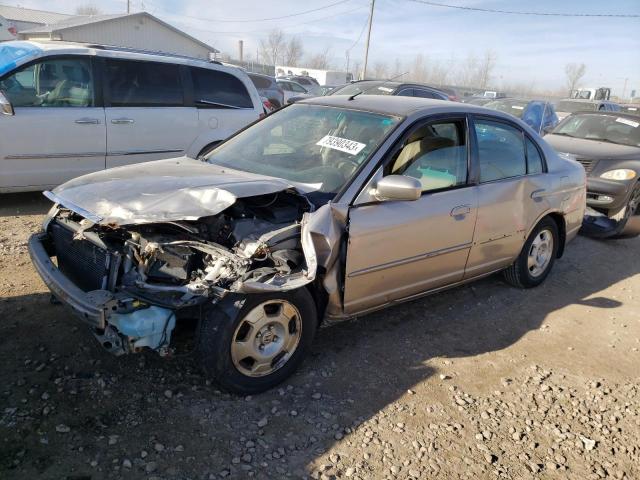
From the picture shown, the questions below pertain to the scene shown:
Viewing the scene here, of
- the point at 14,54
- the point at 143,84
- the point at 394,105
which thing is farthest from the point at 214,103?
the point at 394,105

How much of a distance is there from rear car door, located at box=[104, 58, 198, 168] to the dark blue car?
8583mm

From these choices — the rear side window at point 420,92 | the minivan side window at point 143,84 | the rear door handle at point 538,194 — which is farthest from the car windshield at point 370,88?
the rear door handle at point 538,194

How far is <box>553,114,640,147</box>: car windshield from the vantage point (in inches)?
330

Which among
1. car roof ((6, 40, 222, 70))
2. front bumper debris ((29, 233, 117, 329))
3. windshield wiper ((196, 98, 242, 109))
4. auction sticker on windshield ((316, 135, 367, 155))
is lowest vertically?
front bumper debris ((29, 233, 117, 329))

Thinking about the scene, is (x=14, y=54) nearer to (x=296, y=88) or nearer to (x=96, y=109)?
(x=96, y=109)

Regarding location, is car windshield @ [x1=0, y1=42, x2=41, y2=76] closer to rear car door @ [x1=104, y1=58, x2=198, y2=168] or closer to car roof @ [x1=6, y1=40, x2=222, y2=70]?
car roof @ [x1=6, y1=40, x2=222, y2=70]

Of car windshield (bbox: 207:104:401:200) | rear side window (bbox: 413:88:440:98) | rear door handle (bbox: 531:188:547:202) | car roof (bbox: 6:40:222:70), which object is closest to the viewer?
car windshield (bbox: 207:104:401:200)

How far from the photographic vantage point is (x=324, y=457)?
267cm

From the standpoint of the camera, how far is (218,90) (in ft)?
23.5

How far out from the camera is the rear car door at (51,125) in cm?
562

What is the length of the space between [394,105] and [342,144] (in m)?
0.60

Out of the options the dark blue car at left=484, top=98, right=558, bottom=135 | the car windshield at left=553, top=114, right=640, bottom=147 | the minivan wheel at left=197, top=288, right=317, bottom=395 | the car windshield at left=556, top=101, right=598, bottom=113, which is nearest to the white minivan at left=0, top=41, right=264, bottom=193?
the minivan wheel at left=197, top=288, right=317, bottom=395

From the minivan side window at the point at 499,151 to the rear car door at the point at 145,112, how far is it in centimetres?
405

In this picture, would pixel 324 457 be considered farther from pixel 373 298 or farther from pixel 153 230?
pixel 153 230
